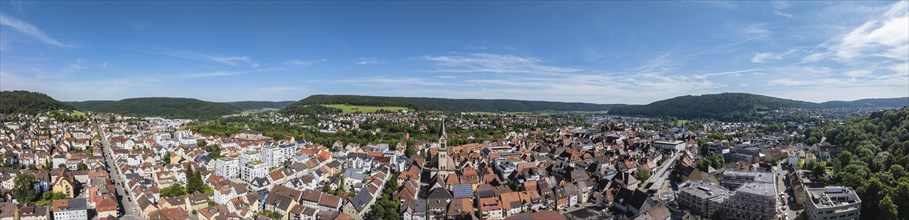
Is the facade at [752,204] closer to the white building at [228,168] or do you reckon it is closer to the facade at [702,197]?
the facade at [702,197]

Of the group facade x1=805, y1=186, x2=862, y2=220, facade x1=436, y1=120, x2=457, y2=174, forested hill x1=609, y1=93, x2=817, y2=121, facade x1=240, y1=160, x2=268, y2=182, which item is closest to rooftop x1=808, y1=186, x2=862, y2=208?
facade x1=805, y1=186, x2=862, y2=220

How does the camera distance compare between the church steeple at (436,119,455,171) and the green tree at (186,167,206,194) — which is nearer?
the green tree at (186,167,206,194)

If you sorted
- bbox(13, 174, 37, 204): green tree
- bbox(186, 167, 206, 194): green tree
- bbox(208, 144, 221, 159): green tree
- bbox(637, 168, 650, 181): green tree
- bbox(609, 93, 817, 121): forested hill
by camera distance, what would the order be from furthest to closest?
bbox(609, 93, 817, 121): forested hill → bbox(208, 144, 221, 159): green tree → bbox(637, 168, 650, 181): green tree → bbox(186, 167, 206, 194): green tree → bbox(13, 174, 37, 204): green tree

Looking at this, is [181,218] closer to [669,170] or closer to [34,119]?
[669,170]

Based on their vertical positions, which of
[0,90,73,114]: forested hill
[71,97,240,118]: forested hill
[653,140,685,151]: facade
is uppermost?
[0,90,73,114]: forested hill

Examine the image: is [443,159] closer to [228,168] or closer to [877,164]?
[228,168]

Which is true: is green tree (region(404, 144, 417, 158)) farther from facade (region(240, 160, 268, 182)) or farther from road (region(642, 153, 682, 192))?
road (region(642, 153, 682, 192))

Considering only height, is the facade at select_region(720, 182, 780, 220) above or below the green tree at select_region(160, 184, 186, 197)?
above

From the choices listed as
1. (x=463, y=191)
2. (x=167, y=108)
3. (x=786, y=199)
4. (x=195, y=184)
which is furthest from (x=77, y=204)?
(x=167, y=108)
